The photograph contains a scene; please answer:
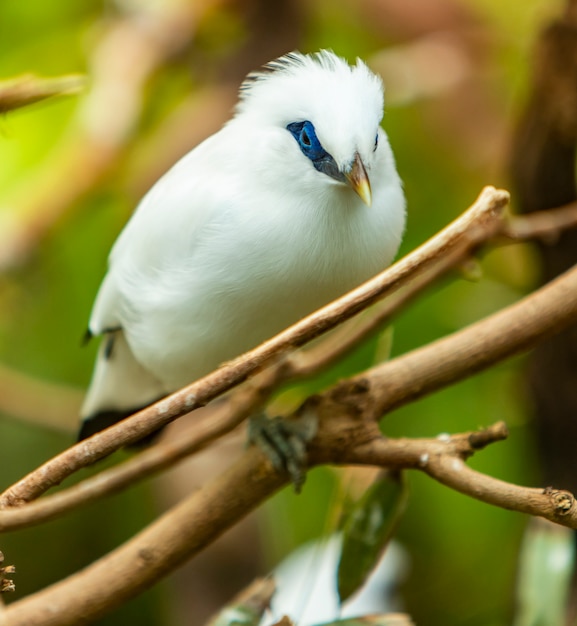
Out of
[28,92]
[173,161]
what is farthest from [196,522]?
[173,161]

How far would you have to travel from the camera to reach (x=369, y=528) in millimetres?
1433

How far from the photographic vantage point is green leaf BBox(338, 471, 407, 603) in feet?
4.60

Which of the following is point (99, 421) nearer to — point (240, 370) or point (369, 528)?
point (369, 528)

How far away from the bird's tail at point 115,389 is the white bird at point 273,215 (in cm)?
30

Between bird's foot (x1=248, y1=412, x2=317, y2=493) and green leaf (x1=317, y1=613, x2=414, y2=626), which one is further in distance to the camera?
bird's foot (x1=248, y1=412, x2=317, y2=493)

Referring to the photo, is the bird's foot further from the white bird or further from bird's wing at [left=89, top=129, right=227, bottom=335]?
bird's wing at [left=89, top=129, right=227, bottom=335]

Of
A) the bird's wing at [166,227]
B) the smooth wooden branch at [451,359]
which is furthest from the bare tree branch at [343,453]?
the bird's wing at [166,227]

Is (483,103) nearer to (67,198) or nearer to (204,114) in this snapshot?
(204,114)

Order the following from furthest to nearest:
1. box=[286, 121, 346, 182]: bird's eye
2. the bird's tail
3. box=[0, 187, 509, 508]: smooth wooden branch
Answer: the bird's tail → box=[286, 121, 346, 182]: bird's eye → box=[0, 187, 509, 508]: smooth wooden branch

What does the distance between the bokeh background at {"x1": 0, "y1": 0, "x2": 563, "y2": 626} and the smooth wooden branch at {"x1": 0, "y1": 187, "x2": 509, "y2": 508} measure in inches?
40.7

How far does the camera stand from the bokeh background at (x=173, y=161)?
83.7 inches

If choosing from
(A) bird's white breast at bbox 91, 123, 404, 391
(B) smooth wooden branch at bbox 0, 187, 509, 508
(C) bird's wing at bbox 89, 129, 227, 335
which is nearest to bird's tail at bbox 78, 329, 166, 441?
(C) bird's wing at bbox 89, 129, 227, 335

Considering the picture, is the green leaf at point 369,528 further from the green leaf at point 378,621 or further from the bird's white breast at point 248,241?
the bird's white breast at point 248,241

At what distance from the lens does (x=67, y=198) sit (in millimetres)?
2191
